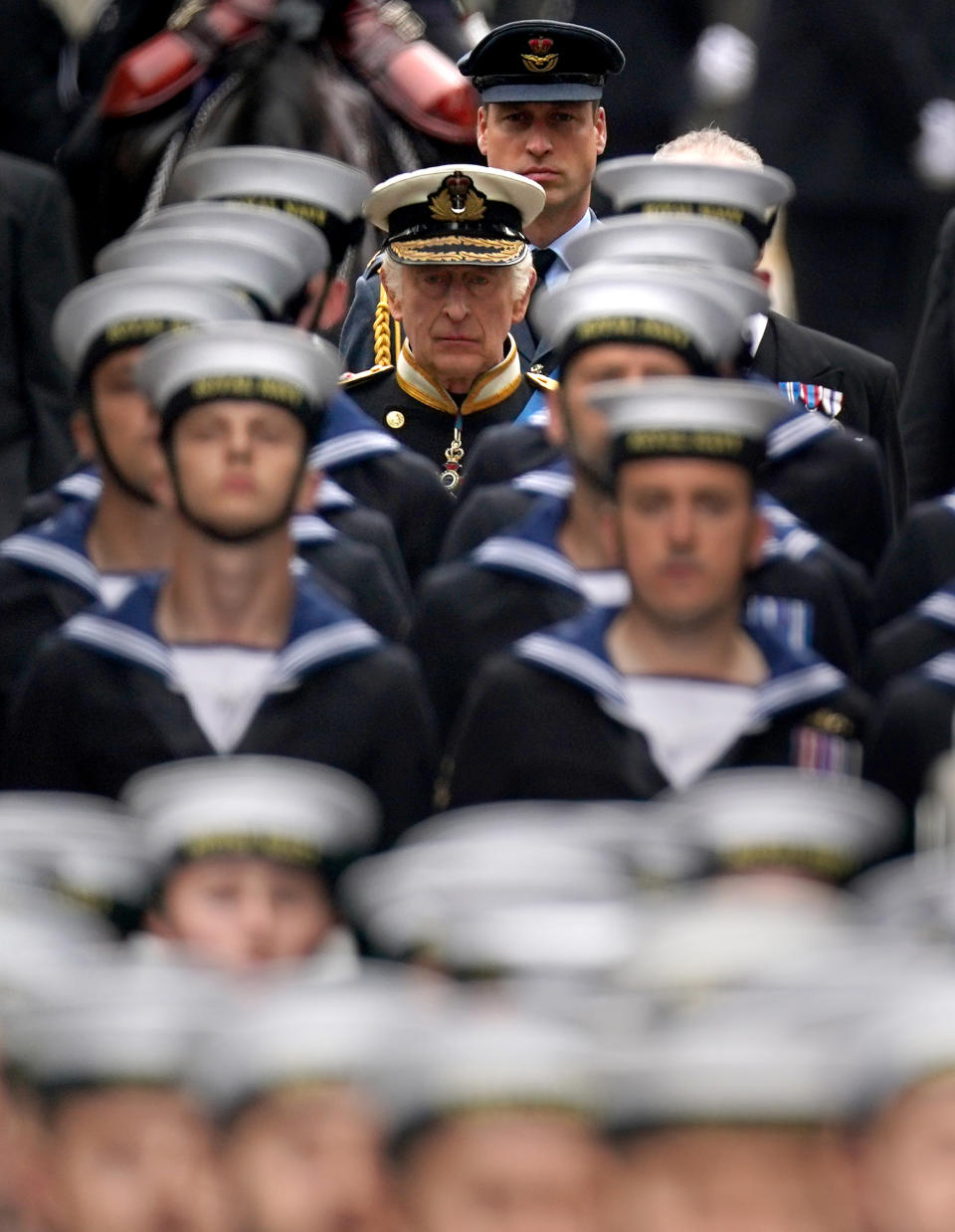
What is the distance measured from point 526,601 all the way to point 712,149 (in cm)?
230

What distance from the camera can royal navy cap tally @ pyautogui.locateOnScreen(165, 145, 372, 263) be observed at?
10008 mm

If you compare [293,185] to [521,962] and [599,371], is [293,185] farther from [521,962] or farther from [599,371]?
[521,962]

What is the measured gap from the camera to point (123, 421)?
29.2ft

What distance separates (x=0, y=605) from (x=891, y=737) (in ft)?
5.92

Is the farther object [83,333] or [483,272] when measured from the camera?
[483,272]

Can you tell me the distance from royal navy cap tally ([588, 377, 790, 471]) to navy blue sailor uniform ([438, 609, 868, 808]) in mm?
335

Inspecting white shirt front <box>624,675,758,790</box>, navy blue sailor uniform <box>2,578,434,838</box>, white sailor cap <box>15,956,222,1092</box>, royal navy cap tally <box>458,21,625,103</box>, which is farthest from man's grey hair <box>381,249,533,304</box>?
white sailor cap <box>15,956,222,1092</box>

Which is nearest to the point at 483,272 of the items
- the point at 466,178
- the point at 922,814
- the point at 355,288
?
the point at 466,178

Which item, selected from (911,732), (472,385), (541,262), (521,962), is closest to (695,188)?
(472,385)

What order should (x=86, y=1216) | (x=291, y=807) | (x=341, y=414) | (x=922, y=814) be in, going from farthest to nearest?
1. (x=341, y=414)
2. (x=922, y=814)
3. (x=291, y=807)
4. (x=86, y=1216)

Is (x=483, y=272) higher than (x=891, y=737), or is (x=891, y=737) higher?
(x=483, y=272)

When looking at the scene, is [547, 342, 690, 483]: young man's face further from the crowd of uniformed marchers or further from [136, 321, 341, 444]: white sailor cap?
[136, 321, 341, 444]: white sailor cap

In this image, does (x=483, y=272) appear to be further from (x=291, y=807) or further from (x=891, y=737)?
(x=291, y=807)

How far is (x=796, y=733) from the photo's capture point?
8203 mm
